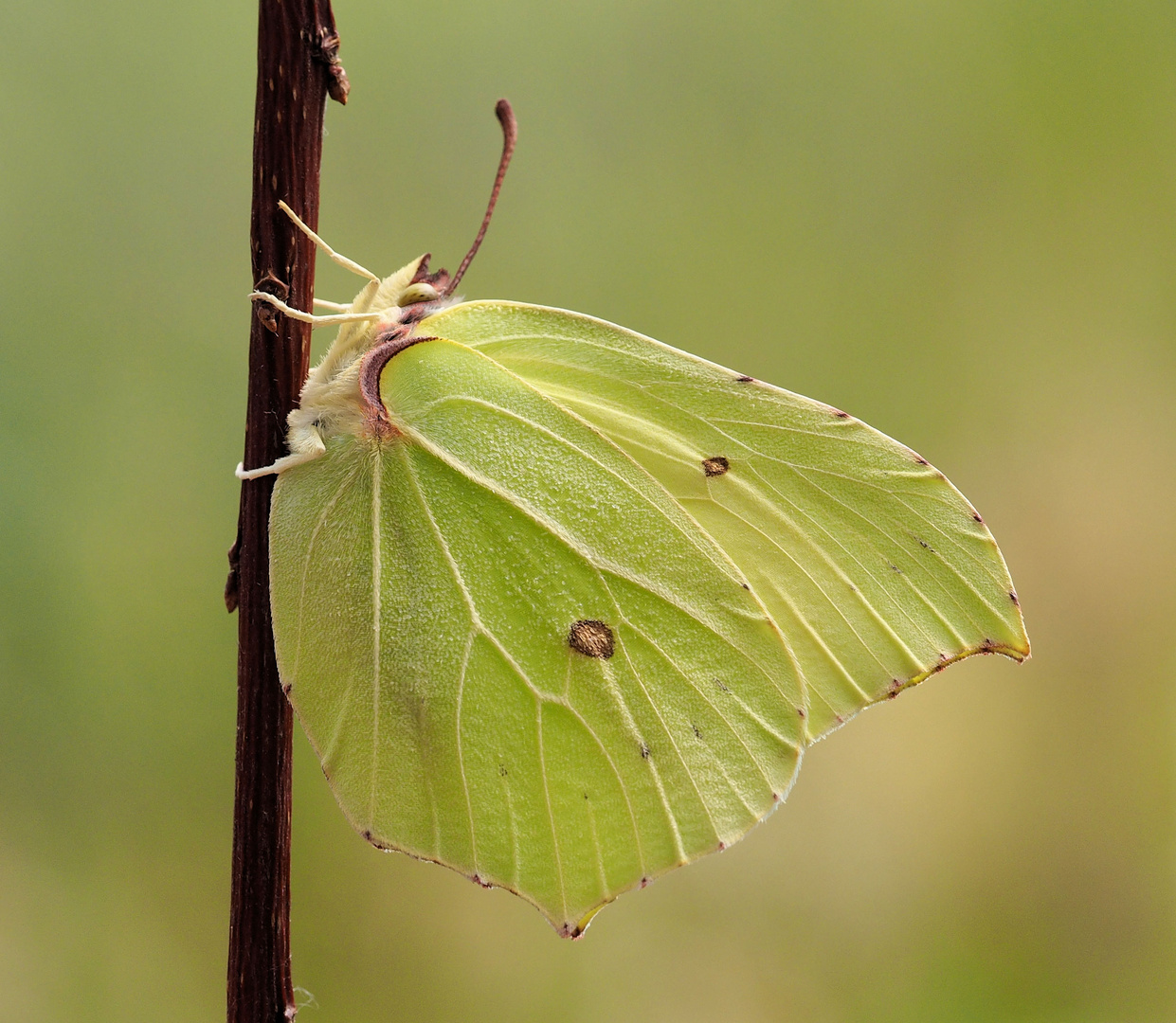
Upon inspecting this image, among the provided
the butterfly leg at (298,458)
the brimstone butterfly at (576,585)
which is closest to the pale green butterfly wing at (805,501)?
the brimstone butterfly at (576,585)

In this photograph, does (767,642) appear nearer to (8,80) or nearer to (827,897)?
(827,897)

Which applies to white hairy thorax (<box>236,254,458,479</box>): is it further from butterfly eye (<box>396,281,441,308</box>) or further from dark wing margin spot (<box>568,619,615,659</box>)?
dark wing margin spot (<box>568,619,615,659</box>)

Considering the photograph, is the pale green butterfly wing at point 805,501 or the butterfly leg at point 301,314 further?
the pale green butterfly wing at point 805,501

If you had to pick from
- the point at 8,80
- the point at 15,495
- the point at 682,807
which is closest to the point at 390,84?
the point at 8,80

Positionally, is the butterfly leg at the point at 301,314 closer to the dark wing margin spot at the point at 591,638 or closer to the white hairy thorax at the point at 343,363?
the white hairy thorax at the point at 343,363

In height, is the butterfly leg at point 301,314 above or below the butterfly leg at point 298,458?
above

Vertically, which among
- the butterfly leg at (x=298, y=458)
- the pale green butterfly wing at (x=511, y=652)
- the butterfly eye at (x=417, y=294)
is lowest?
the pale green butterfly wing at (x=511, y=652)

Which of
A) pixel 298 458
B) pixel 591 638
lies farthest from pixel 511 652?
pixel 298 458
